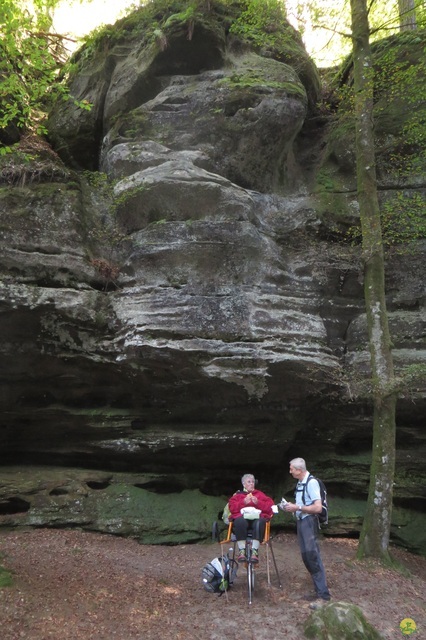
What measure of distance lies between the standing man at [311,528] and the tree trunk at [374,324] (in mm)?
2000

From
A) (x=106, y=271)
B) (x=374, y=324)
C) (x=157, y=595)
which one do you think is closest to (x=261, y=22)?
Answer: (x=106, y=271)

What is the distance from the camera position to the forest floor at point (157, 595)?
5.12m

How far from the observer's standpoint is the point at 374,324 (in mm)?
8336

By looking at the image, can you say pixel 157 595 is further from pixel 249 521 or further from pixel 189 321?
pixel 189 321

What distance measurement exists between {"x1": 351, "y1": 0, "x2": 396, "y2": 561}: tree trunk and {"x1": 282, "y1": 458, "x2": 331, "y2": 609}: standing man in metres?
2.00

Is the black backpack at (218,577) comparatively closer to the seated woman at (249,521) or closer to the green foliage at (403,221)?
the seated woman at (249,521)

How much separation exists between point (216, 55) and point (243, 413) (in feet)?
30.4

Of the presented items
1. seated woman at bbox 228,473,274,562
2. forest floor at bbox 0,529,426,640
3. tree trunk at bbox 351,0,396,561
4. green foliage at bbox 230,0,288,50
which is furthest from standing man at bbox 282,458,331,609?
green foliage at bbox 230,0,288,50

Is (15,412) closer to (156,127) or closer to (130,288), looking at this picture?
(130,288)

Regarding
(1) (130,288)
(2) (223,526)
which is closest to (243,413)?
(2) (223,526)

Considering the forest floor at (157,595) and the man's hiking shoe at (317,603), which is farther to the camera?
the man's hiking shoe at (317,603)

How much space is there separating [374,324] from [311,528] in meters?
3.83

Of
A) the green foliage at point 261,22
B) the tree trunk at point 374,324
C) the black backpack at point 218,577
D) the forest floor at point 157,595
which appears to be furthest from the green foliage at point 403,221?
the black backpack at point 218,577

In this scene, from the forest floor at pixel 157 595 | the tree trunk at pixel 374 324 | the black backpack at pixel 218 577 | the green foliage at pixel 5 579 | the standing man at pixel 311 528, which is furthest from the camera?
the tree trunk at pixel 374 324
